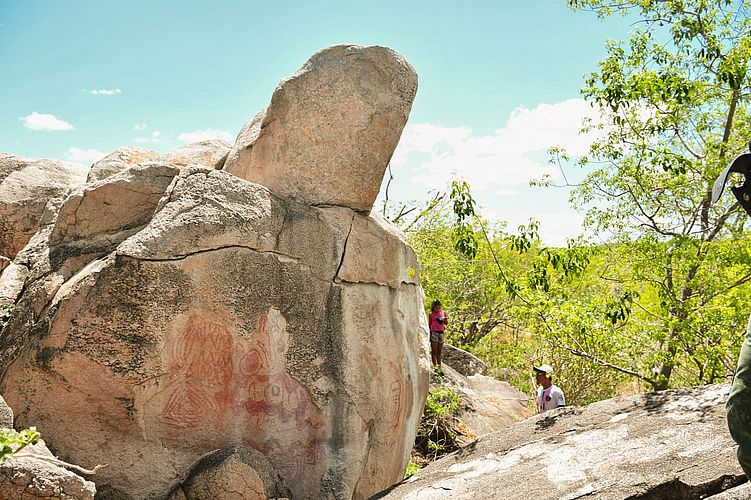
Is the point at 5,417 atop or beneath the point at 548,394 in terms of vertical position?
atop

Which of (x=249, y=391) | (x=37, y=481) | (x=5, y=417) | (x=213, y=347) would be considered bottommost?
(x=37, y=481)

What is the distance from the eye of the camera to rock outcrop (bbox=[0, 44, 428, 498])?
5.11 meters

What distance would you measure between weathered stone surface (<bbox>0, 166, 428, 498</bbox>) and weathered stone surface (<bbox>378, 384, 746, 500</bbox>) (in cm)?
81

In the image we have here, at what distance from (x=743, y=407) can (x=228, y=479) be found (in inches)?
147

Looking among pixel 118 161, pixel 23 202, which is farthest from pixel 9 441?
pixel 23 202

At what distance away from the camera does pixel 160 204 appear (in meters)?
5.57

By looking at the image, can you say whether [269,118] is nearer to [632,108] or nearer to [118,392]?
[118,392]

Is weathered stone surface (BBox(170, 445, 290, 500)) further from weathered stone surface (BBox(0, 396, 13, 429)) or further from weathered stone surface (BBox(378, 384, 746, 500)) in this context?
weathered stone surface (BBox(0, 396, 13, 429))

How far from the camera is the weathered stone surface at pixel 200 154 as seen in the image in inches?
293

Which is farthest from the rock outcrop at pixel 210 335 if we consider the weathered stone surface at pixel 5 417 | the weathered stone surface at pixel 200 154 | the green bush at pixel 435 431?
the green bush at pixel 435 431

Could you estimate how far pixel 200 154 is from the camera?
24.7 feet

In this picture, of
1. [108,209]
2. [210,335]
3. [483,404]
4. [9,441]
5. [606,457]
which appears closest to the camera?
[9,441]

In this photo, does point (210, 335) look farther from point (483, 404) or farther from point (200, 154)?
point (483, 404)

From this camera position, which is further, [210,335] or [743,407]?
[210,335]
